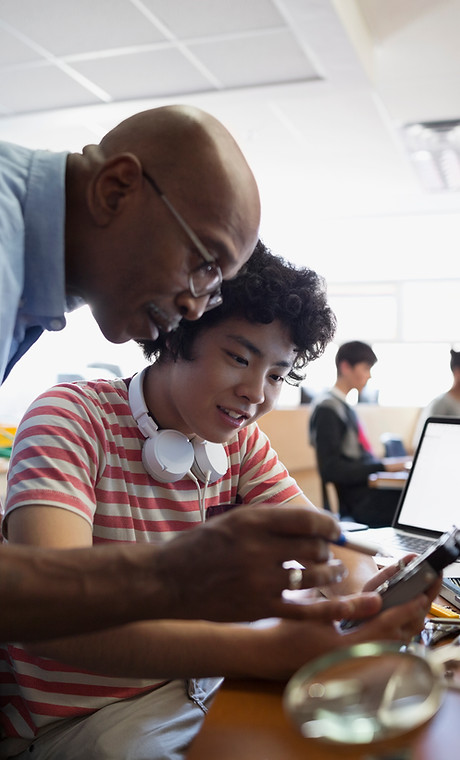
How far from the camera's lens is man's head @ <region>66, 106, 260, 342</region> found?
1003 mm

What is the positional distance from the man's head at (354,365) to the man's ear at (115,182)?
3561mm

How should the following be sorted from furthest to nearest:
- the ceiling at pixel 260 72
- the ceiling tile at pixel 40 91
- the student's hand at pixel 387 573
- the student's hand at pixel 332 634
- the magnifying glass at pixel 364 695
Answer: the ceiling tile at pixel 40 91, the ceiling at pixel 260 72, the student's hand at pixel 387 573, the student's hand at pixel 332 634, the magnifying glass at pixel 364 695

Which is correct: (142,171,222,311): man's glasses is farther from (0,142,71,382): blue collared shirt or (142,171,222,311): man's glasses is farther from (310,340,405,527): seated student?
(310,340,405,527): seated student

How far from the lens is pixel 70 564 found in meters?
0.65

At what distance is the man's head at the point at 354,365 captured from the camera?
450 centimetres

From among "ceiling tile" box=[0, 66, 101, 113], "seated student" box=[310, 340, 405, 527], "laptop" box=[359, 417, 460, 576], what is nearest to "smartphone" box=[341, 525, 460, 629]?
"laptop" box=[359, 417, 460, 576]

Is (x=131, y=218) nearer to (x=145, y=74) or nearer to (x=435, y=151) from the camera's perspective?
(x=145, y=74)

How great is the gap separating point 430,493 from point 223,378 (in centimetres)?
80

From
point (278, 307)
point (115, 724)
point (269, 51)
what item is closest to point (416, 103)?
point (269, 51)

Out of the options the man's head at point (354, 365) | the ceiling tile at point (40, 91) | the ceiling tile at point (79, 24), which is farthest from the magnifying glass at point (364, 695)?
the ceiling tile at point (40, 91)

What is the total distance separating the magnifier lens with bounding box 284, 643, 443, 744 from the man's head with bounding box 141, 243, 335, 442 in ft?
2.44

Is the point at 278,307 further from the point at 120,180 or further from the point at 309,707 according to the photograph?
the point at 309,707

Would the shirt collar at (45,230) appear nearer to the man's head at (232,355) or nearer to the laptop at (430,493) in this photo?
the man's head at (232,355)

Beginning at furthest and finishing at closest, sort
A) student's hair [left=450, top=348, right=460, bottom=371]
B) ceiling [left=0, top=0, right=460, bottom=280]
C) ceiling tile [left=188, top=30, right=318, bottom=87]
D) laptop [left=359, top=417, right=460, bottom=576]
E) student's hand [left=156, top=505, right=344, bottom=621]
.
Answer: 1. student's hair [left=450, top=348, right=460, bottom=371]
2. ceiling tile [left=188, top=30, right=318, bottom=87]
3. ceiling [left=0, top=0, right=460, bottom=280]
4. laptop [left=359, top=417, right=460, bottom=576]
5. student's hand [left=156, top=505, right=344, bottom=621]
